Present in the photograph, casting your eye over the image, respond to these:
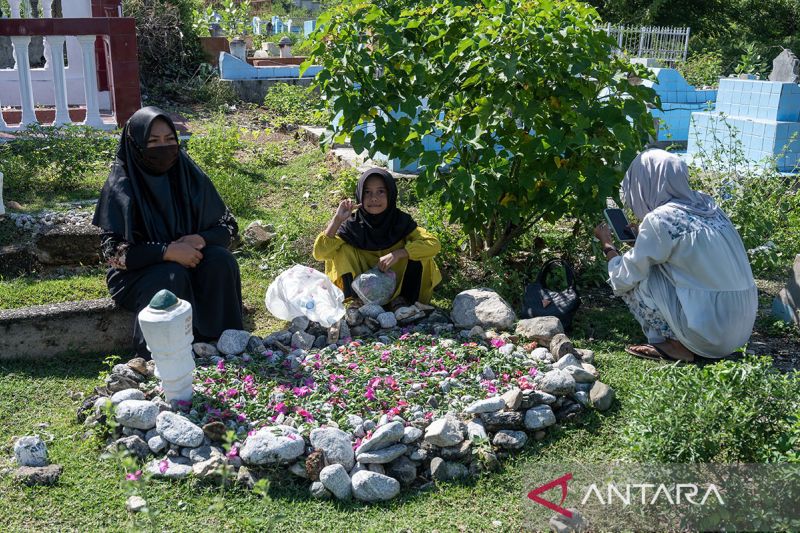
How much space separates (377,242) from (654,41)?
55.1 ft

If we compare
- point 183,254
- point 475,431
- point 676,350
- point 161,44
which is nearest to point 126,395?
point 183,254

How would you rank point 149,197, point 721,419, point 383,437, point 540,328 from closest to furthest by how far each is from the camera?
point 721,419 → point 383,437 → point 540,328 → point 149,197

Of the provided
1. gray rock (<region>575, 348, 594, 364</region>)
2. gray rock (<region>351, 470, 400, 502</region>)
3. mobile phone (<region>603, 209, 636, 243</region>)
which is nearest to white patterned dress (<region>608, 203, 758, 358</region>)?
mobile phone (<region>603, 209, 636, 243</region>)

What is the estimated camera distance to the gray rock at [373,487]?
3.15 meters

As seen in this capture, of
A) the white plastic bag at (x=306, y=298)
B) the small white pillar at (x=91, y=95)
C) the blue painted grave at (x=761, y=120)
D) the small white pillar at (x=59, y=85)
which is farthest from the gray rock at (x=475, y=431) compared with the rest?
the small white pillar at (x=91, y=95)

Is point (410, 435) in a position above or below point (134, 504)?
above

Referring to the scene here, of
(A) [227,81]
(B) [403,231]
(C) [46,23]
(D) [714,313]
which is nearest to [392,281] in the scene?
(B) [403,231]

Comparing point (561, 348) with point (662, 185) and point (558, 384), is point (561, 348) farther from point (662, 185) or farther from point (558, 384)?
point (662, 185)

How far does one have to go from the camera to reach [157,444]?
3348mm

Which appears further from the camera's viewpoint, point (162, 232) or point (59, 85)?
point (59, 85)

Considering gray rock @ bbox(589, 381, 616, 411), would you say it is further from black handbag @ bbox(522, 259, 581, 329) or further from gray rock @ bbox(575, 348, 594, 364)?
black handbag @ bbox(522, 259, 581, 329)

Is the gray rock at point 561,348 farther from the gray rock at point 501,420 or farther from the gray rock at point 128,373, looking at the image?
the gray rock at point 128,373

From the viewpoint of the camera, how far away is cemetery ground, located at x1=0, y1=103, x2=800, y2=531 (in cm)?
301

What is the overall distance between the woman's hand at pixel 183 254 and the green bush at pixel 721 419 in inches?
94.9
